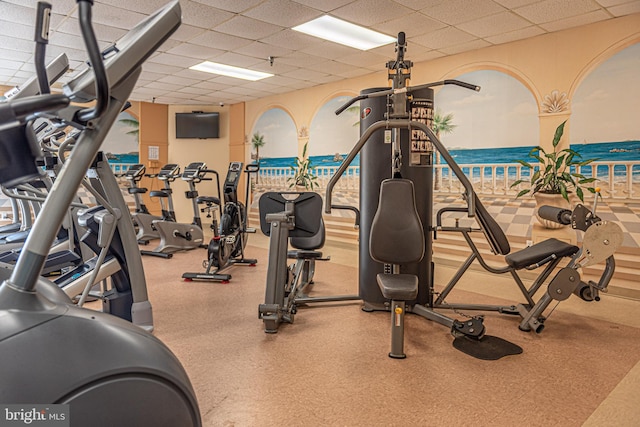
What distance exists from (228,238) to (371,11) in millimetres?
2907

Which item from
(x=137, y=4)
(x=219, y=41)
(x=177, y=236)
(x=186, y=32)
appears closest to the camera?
(x=137, y=4)

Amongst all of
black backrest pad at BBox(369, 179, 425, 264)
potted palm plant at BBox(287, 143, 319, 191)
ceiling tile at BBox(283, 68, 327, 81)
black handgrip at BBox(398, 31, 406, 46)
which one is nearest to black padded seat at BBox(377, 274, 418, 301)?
black backrest pad at BBox(369, 179, 425, 264)

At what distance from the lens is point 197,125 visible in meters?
9.91

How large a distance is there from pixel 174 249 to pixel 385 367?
4226 mm

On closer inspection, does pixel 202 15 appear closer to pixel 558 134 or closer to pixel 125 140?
pixel 558 134

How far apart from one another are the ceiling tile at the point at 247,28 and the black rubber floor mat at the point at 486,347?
12.3 ft

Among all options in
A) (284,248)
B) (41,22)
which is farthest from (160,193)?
(41,22)

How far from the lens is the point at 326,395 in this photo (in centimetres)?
235

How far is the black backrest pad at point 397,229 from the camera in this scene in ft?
10.1

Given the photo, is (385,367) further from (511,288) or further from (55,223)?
(511,288)

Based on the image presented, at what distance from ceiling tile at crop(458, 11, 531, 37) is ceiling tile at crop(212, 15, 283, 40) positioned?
2121 mm

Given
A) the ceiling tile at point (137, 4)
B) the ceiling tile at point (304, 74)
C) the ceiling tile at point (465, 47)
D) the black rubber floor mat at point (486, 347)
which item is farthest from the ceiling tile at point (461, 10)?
the black rubber floor mat at point (486, 347)

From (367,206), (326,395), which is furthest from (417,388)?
(367,206)

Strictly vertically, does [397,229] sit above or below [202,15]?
below
